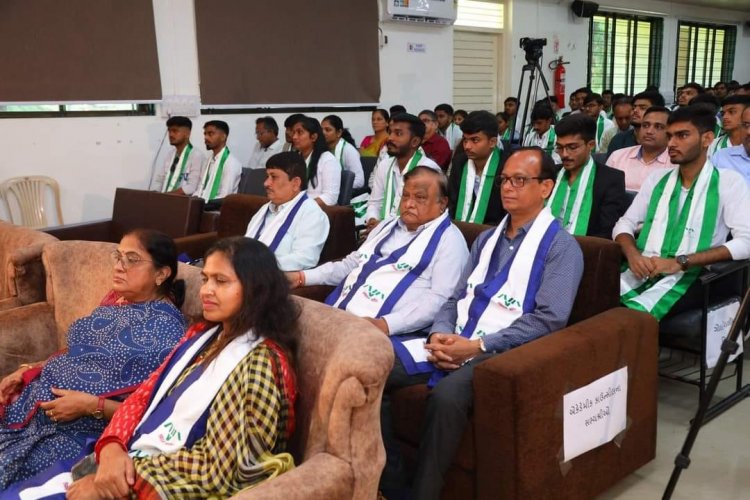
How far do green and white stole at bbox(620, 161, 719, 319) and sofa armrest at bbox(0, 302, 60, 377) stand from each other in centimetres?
225

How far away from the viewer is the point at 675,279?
8.35 feet

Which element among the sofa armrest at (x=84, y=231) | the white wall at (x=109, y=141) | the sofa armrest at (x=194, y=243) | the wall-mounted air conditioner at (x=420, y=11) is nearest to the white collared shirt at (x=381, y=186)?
the sofa armrest at (x=194, y=243)

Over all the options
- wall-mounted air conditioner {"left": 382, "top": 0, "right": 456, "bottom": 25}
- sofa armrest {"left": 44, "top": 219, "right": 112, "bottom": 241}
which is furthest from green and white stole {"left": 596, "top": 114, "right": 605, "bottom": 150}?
sofa armrest {"left": 44, "top": 219, "right": 112, "bottom": 241}

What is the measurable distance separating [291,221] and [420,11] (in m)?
5.21

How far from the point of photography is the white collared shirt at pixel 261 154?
6043mm

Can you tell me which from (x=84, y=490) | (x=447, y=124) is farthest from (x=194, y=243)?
(x=447, y=124)

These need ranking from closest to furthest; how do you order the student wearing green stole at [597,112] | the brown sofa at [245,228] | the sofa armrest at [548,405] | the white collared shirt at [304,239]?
the sofa armrest at [548,405] → the white collared shirt at [304,239] → the brown sofa at [245,228] → the student wearing green stole at [597,112]

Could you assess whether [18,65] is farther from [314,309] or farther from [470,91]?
[470,91]

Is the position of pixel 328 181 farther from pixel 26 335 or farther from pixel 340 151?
pixel 26 335

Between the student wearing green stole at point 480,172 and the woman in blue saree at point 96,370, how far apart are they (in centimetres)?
179

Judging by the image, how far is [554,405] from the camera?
5.83 ft

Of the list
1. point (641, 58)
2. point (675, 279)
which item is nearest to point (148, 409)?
point (675, 279)

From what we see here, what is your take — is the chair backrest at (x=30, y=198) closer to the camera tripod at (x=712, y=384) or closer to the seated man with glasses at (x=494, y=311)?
the seated man with glasses at (x=494, y=311)

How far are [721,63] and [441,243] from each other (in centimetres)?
1354
